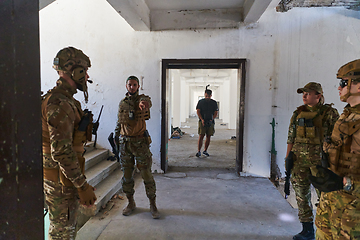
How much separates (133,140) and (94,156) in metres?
1.61

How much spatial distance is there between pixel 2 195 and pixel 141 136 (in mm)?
1891

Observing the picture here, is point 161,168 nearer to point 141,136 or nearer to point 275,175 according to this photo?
point 141,136

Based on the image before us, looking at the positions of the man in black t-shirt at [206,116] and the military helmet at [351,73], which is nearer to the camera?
the military helmet at [351,73]

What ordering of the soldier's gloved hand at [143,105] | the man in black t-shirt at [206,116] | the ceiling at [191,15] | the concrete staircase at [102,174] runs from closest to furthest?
the soldier's gloved hand at [143,105], the concrete staircase at [102,174], the ceiling at [191,15], the man in black t-shirt at [206,116]

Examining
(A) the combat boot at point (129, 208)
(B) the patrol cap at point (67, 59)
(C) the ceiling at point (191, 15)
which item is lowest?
(A) the combat boot at point (129, 208)

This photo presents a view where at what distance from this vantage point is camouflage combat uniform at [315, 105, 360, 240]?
1185mm

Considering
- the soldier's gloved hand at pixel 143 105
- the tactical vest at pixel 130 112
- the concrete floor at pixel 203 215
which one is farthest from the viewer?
the tactical vest at pixel 130 112

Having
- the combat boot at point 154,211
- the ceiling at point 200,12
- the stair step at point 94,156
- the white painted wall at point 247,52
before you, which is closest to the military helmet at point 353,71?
the combat boot at point 154,211

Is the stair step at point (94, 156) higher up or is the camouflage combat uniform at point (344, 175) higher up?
the camouflage combat uniform at point (344, 175)

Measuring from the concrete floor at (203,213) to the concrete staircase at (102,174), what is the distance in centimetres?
16

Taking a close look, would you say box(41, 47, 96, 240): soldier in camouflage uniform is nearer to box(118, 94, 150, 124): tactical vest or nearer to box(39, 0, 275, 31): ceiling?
box(118, 94, 150, 124): tactical vest

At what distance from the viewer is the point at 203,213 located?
264 cm

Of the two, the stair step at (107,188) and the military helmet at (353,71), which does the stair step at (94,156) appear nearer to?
the stair step at (107,188)

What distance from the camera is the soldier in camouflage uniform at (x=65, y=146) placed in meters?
1.28
